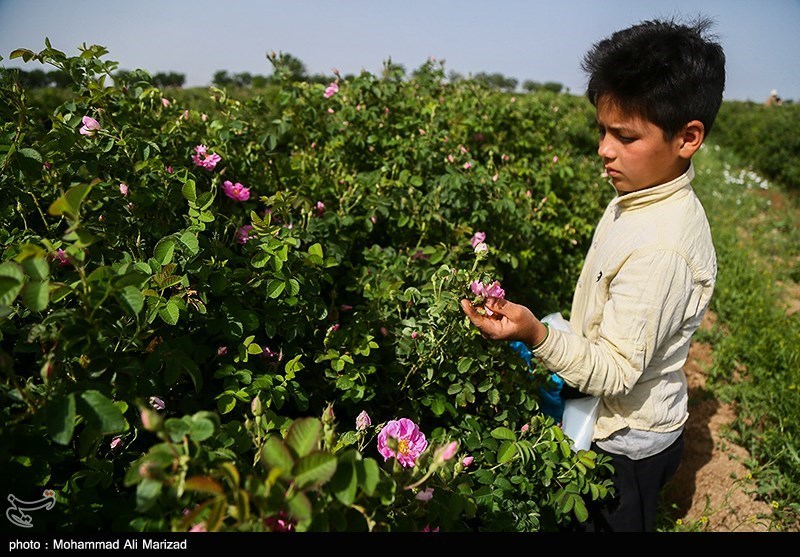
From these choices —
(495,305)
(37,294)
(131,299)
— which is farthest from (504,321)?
(37,294)

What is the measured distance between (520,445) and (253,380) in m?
0.67

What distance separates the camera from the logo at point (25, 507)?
0.87m

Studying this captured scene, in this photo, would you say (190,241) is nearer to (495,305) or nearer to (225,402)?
(225,402)

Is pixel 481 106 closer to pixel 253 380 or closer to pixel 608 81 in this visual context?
pixel 608 81

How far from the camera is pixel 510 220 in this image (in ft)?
8.43

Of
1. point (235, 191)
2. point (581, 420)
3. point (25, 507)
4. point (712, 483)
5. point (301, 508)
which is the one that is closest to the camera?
point (301, 508)

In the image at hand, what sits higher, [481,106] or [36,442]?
[481,106]

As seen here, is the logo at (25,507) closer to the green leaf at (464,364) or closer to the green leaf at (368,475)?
the green leaf at (368,475)

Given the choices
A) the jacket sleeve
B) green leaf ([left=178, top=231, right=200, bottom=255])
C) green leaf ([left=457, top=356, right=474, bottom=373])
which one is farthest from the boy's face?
green leaf ([left=178, top=231, right=200, bottom=255])

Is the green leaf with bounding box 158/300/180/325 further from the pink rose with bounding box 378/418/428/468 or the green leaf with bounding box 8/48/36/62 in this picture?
the green leaf with bounding box 8/48/36/62

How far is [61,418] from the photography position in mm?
686

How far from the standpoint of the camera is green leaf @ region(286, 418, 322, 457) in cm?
68

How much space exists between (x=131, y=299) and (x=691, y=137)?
4.45 ft

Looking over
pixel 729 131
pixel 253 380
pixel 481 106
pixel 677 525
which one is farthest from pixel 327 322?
pixel 729 131
